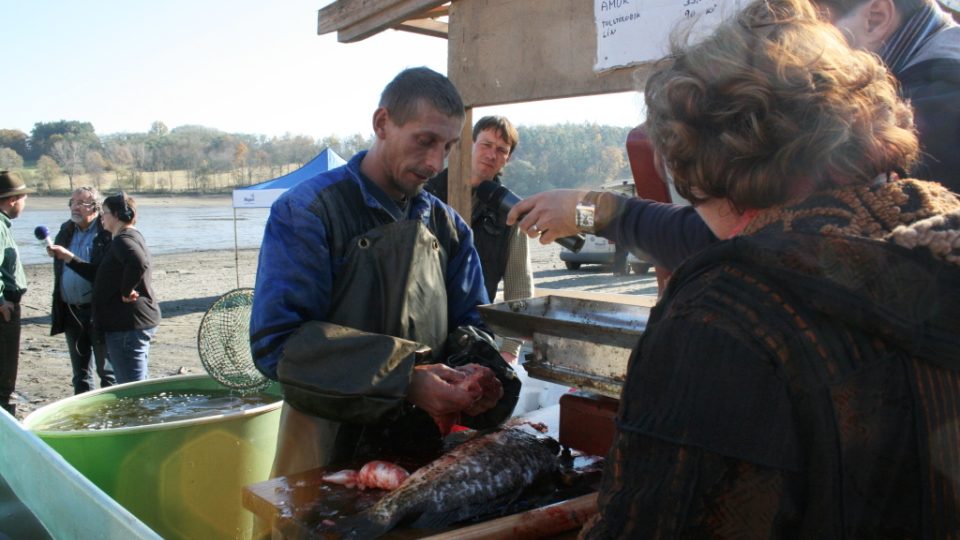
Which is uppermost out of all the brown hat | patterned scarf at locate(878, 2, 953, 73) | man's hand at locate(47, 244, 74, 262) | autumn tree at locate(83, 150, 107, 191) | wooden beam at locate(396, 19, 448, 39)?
autumn tree at locate(83, 150, 107, 191)

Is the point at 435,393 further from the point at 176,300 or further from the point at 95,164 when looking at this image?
the point at 95,164

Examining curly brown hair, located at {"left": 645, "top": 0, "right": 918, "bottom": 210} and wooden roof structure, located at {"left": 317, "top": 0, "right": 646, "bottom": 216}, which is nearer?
curly brown hair, located at {"left": 645, "top": 0, "right": 918, "bottom": 210}

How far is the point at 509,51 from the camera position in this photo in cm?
442

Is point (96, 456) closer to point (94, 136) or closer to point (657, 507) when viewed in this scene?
point (657, 507)

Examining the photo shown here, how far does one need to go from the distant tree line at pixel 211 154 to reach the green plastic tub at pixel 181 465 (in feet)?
154

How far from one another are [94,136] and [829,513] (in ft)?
408

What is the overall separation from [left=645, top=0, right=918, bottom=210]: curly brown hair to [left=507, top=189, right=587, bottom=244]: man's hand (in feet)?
3.59

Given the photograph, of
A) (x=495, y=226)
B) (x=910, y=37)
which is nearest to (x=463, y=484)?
(x=910, y=37)

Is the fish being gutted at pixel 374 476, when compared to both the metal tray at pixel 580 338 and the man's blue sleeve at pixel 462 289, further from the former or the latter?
the man's blue sleeve at pixel 462 289

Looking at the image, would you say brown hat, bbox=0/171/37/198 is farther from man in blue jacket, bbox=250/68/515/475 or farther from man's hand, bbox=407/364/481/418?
man's hand, bbox=407/364/481/418

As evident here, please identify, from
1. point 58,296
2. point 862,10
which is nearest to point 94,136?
point 58,296

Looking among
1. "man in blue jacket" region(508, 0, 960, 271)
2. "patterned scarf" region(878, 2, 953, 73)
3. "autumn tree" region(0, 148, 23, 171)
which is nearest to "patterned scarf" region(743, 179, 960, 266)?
"man in blue jacket" region(508, 0, 960, 271)

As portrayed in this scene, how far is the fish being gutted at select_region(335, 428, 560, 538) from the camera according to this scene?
2.04m

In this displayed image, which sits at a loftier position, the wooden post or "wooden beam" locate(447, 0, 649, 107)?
"wooden beam" locate(447, 0, 649, 107)
